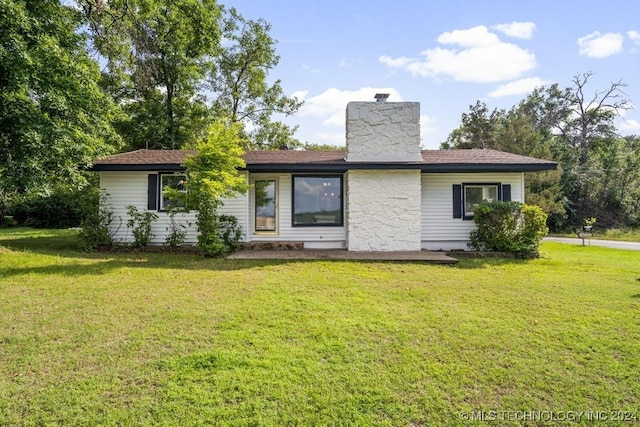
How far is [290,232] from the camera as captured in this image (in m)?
9.59

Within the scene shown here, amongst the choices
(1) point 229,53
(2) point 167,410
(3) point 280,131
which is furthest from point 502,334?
(1) point 229,53

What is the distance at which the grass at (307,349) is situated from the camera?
2402 mm

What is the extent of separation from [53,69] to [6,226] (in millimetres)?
14162

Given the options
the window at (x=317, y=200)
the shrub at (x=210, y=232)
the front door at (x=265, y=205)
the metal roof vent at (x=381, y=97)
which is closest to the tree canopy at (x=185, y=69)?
the front door at (x=265, y=205)

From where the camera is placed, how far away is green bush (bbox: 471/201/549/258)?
845 cm

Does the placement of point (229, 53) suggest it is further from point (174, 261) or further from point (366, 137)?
point (174, 261)

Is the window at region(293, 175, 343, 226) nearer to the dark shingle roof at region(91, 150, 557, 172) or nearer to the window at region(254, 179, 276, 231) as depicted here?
the dark shingle roof at region(91, 150, 557, 172)

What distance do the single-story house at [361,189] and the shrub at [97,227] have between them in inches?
9.3

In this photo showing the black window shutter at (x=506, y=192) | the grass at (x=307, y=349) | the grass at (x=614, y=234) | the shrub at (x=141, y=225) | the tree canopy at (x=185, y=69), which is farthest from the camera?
the grass at (x=614, y=234)

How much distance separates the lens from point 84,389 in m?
2.54

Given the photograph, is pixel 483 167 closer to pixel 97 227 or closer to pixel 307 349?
pixel 307 349

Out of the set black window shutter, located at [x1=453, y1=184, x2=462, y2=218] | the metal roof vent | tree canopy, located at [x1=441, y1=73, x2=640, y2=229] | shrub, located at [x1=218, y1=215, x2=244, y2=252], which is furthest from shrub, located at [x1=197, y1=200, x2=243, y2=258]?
tree canopy, located at [x1=441, y1=73, x2=640, y2=229]

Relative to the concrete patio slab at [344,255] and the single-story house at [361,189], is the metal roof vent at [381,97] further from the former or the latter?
the concrete patio slab at [344,255]

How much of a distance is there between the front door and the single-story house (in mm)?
30
